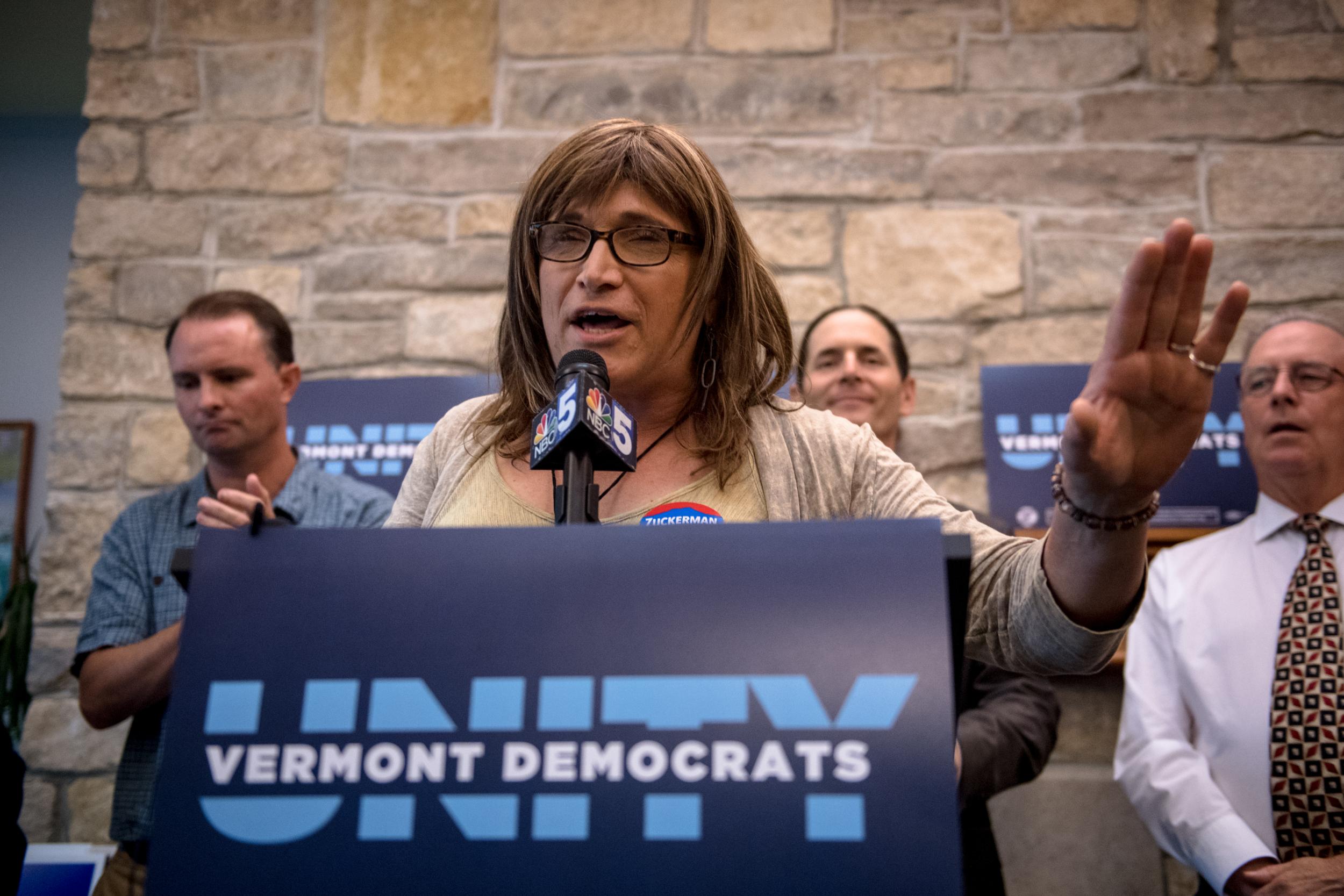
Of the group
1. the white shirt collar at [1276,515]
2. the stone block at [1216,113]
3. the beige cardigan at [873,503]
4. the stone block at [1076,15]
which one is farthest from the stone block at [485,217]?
the white shirt collar at [1276,515]

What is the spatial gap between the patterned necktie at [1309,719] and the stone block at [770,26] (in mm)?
2195

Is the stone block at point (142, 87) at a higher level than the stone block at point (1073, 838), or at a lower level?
higher

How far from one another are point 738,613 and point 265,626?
0.39 metres

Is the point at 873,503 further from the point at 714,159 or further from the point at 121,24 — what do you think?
the point at 121,24

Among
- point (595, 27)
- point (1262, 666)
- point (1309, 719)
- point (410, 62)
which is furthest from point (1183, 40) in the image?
point (410, 62)

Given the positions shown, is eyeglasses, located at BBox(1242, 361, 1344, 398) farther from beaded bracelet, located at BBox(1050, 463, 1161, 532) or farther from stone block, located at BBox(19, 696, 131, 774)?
stone block, located at BBox(19, 696, 131, 774)

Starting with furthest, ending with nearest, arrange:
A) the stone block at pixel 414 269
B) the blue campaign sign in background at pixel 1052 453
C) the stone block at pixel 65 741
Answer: the stone block at pixel 414 269
the stone block at pixel 65 741
the blue campaign sign in background at pixel 1052 453

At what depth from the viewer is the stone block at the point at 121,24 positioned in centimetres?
356

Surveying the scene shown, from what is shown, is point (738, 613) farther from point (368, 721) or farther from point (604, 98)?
point (604, 98)

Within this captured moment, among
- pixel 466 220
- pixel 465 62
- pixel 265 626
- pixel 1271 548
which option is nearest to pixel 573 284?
pixel 265 626

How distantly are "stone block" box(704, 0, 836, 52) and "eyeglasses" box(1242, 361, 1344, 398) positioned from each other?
5.64ft

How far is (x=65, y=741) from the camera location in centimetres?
302

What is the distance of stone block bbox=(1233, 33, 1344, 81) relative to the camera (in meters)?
3.29

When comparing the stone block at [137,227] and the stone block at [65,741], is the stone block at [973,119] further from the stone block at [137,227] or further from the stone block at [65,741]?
the stone block at [65,741]
